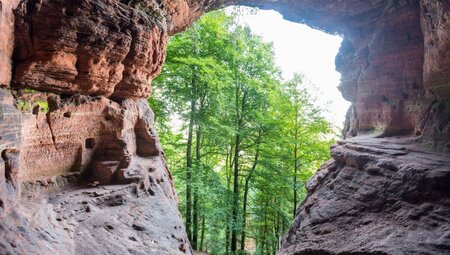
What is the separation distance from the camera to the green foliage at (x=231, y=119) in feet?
45.3

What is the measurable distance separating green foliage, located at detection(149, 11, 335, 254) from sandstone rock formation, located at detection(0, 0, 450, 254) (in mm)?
3699

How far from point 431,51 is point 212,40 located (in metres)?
9.77

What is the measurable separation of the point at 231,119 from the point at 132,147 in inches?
305

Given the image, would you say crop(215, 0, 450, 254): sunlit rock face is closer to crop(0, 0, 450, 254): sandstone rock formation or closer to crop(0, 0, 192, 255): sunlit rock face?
crop(0, 0, 450, 254): sandstone rock formation

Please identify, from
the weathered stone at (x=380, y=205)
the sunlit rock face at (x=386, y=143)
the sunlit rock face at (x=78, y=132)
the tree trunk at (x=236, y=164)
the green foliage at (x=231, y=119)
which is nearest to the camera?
the sunlit rock face at (x=78, y=132)

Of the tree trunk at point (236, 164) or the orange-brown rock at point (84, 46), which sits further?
the tree trunk at point (236, 164)

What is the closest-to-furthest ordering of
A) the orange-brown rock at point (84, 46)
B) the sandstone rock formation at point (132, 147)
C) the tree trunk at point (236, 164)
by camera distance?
the sandstone rock formation at point (132, 147), the orange-brown rock at point (84, 46), the tree trunk at point (236, 164)

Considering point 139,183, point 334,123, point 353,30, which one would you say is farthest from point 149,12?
point 334,123

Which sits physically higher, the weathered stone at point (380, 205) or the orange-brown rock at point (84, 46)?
the orange-brown rock at point (84, 46)

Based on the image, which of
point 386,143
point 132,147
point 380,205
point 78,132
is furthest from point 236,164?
point 78,132

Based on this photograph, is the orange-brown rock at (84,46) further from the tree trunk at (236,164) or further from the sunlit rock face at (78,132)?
the tree trunk at (236,164)

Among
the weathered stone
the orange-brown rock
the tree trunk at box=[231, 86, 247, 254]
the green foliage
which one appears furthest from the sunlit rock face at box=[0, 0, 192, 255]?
the tree trunk at box=[231, 86, 247, 254]

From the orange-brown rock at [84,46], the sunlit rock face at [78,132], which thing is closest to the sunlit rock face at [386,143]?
the sunlit rock face at [78,132]

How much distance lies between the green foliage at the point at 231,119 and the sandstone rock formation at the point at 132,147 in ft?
12.1
